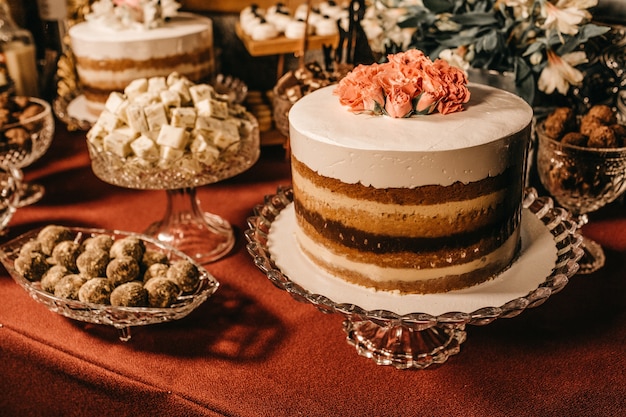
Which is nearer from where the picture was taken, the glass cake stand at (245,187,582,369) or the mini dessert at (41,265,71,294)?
the glass cake stand at (245,187,582,369)

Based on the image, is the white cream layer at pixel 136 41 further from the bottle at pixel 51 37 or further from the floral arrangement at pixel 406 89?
the floral arrangement at pixel 406 89

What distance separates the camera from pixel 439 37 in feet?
4.24

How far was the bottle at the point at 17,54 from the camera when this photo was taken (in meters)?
1.91

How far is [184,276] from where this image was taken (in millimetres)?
1028

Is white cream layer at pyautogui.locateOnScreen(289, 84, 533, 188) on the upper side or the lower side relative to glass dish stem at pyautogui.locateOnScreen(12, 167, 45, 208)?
upper

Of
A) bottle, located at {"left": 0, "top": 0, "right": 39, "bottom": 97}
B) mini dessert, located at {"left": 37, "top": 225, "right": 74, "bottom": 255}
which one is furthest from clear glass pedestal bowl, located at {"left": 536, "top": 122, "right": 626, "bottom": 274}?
bottle, located at {"left": 0, "top": 0, "right": 39, "bottom": 97}

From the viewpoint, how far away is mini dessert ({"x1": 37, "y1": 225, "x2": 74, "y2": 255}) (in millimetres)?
1121

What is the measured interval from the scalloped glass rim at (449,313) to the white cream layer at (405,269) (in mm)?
66

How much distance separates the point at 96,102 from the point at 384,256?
1098 millimetres

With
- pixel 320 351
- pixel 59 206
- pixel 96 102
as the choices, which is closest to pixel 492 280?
pixel 320 351

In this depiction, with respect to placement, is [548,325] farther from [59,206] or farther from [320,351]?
[59,206]

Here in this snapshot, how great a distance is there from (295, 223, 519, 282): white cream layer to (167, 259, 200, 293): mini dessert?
234 millimetres

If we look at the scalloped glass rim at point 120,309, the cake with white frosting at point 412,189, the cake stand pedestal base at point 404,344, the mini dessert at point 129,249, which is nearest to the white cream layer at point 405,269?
the cake with white frosting at point 412,189

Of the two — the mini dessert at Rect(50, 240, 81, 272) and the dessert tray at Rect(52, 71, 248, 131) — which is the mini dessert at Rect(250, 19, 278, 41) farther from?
the mini dessert at Rect(50, 240, 81, 272)
